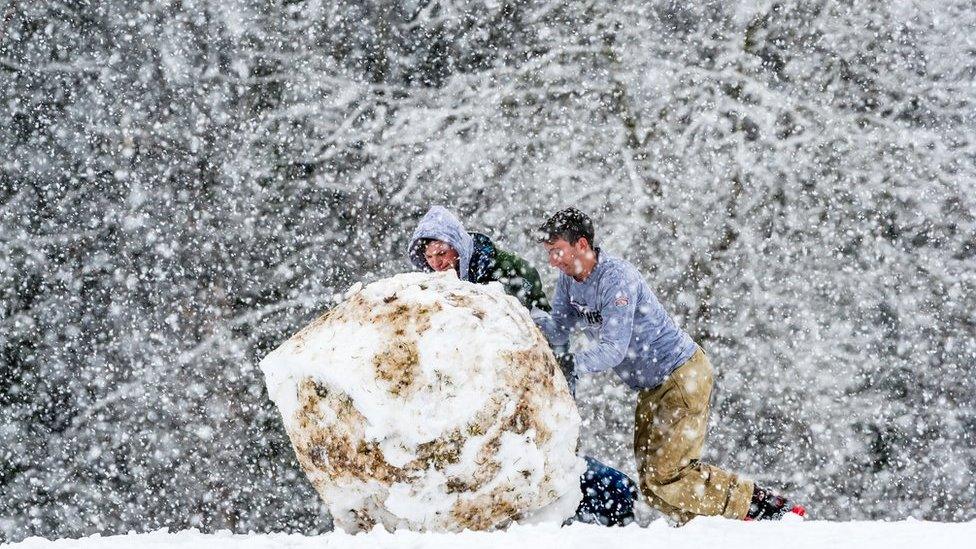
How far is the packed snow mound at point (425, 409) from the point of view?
103 inches

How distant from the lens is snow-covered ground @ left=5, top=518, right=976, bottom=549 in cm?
235

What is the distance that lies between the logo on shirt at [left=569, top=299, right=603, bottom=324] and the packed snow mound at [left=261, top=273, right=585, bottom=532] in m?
0.88

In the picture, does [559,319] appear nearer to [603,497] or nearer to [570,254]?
[570,254]

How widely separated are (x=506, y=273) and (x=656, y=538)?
1588mm

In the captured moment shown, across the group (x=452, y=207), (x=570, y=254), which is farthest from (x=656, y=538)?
(x=452, y=207)

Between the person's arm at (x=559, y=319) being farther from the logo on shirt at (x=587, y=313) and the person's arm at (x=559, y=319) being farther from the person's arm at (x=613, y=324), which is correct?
the person's arm at (x=613, y=324)

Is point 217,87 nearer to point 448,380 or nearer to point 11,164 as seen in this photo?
point 11,164

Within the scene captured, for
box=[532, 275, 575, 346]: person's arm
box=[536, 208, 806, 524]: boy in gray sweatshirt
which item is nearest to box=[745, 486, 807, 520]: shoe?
box=[536, 208, 806, 524]: boy in gray sweatshirt

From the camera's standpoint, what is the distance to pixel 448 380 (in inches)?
104

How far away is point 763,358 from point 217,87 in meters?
5.89

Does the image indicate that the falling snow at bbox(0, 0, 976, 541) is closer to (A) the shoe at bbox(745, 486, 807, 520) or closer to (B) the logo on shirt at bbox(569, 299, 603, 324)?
(A) the shoe at bbox(745, 486, 807, 520)

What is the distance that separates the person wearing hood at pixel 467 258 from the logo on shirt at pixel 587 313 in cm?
17

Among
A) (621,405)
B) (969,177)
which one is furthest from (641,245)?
(969,177)

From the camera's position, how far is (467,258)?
3.75 metres
